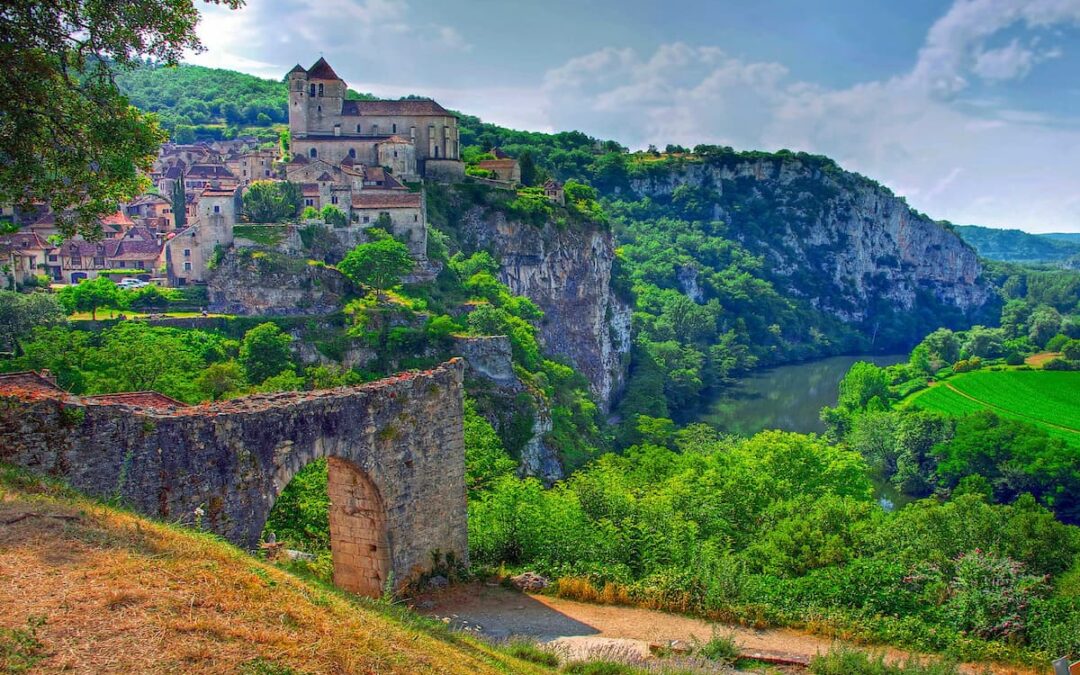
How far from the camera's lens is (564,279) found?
72500 mm

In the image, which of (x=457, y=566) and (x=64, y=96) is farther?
(x=457, y=566)

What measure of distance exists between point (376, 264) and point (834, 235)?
137 metres

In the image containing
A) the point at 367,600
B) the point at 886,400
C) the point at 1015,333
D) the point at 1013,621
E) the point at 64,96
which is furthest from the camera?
the point at 1015,333

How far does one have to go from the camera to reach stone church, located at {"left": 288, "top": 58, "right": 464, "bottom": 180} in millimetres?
63344

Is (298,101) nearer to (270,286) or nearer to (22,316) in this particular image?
(270,286)

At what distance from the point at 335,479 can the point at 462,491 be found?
243 centimetres

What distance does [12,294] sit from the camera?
40562mm

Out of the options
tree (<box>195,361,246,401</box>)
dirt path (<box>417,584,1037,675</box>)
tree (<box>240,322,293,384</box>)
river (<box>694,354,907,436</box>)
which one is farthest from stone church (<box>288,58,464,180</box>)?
dirt path (<box>417,584,1037,675</box>)

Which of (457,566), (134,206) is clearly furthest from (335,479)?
(134,206)

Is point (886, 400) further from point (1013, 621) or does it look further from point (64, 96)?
point (64, 96)

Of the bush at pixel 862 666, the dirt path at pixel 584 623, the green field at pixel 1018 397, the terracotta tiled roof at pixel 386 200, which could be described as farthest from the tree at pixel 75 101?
the green field at pixel 1018 397

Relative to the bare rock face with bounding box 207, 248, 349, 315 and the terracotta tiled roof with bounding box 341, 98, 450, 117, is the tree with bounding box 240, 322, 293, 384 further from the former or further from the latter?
the terracotta tiled roof with bounding box 341, 98, 450, 117

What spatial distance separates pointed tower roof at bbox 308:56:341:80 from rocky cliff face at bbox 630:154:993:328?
311 ft

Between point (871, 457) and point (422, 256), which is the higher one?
point (422, 256)
